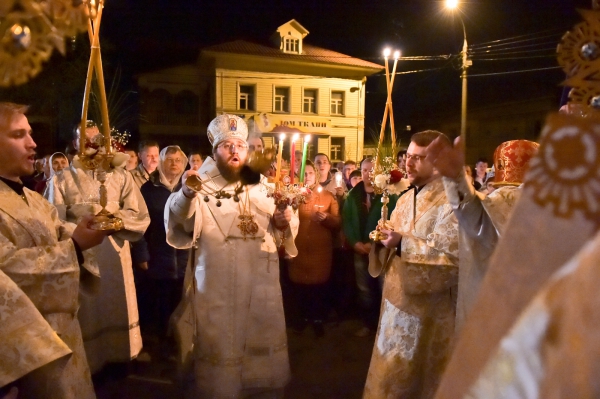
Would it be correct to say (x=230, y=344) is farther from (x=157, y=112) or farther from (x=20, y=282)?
(x=157, y=112)

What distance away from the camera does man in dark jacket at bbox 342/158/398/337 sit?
499 centimetres

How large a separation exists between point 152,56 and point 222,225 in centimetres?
2309

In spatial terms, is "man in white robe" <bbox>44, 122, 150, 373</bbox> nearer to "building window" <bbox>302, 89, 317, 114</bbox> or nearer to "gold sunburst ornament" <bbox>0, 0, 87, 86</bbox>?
"gold sunburst ornament" <bbox>0, 0, 87, 86</bbox>

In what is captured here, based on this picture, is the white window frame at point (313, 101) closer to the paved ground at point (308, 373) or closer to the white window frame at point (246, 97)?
the white window frame at point (246, 97)

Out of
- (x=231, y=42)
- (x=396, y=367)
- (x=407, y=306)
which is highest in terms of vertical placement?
(x=231, y=42)

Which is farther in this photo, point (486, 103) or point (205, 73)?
point (205, 73)

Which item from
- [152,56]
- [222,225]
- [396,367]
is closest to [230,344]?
[222,225]

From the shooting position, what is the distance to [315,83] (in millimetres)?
21562

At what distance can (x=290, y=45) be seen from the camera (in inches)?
767

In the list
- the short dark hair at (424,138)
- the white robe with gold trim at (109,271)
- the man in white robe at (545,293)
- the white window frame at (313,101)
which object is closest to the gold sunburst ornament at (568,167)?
the man in white robe at (545,293)

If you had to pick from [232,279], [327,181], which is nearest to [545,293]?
[232,279]

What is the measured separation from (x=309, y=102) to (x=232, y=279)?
19.9 m

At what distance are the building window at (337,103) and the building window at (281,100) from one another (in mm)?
2144

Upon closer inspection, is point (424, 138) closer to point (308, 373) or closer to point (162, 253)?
point (308, 373)
